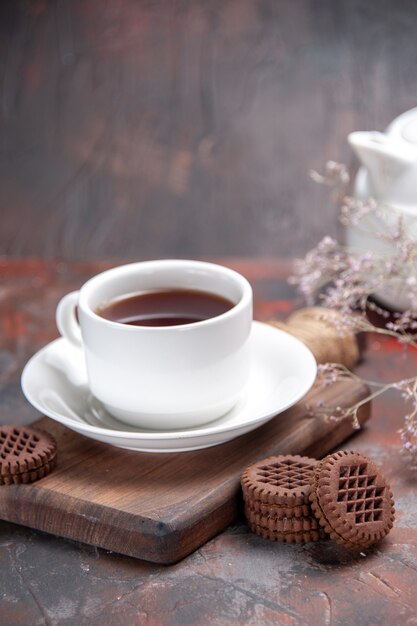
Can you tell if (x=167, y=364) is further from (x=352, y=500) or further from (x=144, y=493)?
(x=352, y=500)

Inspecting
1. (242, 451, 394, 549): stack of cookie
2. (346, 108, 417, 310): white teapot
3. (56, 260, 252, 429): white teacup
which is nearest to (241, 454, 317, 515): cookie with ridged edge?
(242, 451, 394, 549): stack of cookie

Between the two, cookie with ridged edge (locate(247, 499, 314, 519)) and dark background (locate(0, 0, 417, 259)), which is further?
dark background (locate(0, 0, 417, 259))

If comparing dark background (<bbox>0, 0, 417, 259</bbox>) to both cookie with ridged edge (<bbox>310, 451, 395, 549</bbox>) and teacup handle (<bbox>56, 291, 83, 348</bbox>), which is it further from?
cookie with ridged edge (<bbox>310, 451, 395, 549</bbox>)

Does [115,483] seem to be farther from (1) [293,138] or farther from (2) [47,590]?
(1) [293,138]

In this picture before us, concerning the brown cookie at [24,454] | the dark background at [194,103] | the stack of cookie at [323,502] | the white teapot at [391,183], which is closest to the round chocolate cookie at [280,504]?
the stack of cookie at [323,502]

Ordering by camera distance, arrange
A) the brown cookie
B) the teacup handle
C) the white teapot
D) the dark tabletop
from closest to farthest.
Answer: the dark tabletop, the brown cookie, the teacup handle, the white teapot

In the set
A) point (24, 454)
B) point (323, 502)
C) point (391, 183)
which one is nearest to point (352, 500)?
point (323, 502)
